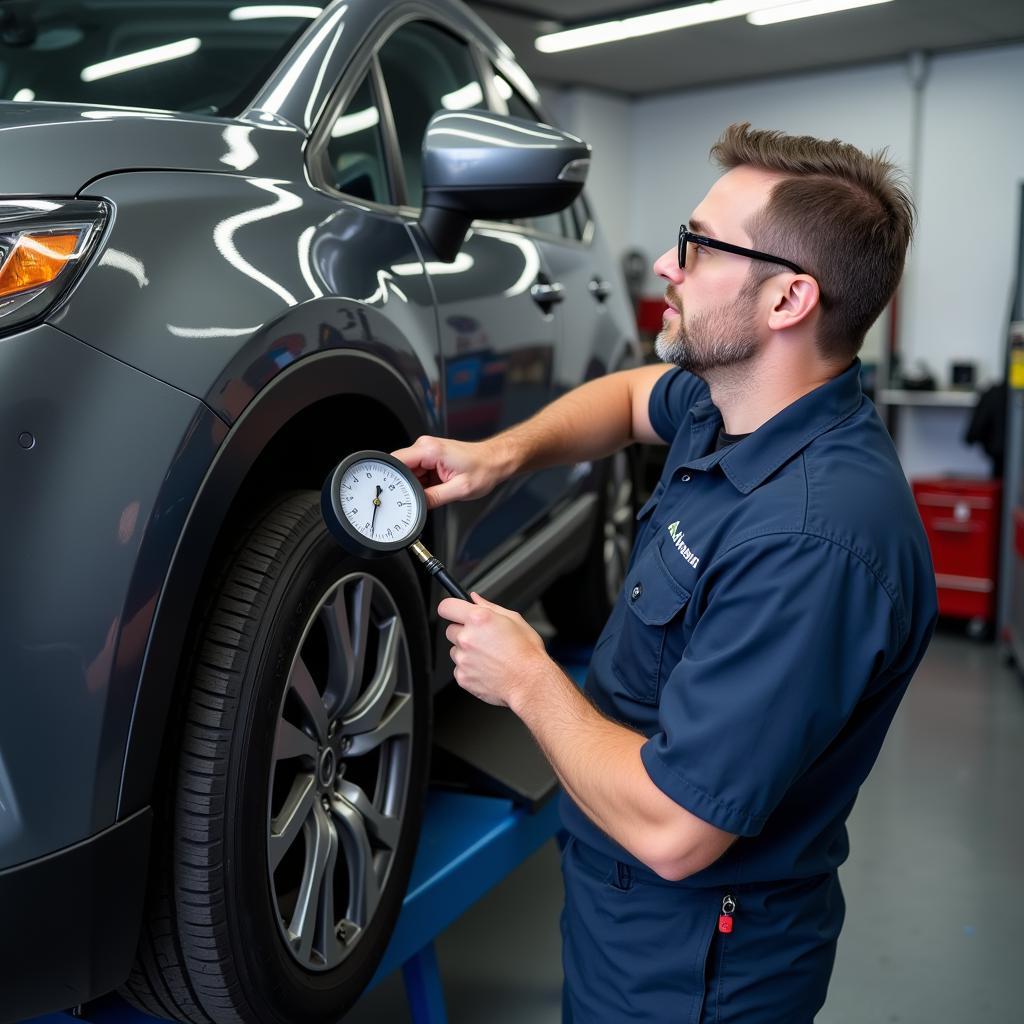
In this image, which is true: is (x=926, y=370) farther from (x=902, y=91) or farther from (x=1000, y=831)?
(x=1000, y=831)

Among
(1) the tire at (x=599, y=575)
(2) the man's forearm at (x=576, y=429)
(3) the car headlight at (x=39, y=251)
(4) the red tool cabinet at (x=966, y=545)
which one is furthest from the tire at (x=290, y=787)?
(4) the red tool cabinet at (x=966, y=545)

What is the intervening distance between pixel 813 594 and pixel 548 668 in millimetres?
293

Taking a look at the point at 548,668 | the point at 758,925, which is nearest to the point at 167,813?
the point at 548,668

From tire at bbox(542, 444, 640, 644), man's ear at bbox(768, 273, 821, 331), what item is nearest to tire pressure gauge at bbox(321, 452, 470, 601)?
man's ear at bbox(768, 273, 821, 331)

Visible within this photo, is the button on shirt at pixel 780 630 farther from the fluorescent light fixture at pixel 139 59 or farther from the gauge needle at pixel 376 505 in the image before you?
the fluorescent light fixture at pixel 139 59

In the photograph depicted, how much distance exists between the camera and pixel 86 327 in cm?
96

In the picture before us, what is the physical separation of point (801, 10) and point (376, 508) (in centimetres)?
601

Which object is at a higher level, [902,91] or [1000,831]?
[902,91]

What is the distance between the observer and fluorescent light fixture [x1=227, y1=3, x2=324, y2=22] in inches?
64.4

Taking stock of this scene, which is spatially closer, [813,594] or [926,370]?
[813,594]

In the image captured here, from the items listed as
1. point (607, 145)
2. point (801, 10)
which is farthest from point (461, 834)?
point (607, 145)

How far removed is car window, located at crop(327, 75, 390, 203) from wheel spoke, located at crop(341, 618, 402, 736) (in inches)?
23.6

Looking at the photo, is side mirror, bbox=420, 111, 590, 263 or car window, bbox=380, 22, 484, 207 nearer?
side mirror, bbox=420, 111, 590, 263

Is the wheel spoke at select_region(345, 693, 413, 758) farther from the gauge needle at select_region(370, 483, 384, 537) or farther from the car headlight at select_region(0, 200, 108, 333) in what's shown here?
the car headlight at select_region(0, 200, 108, 333)
